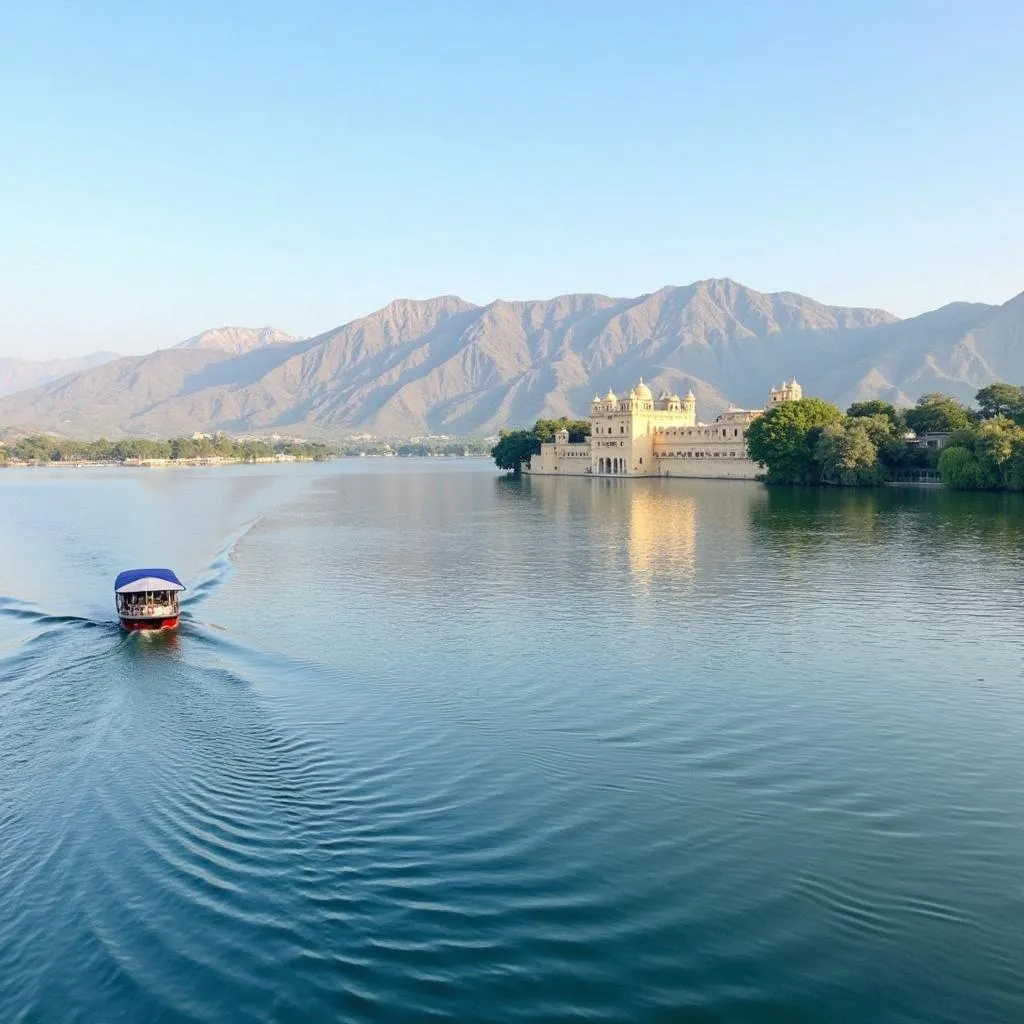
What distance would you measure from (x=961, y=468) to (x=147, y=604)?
63538 millimetres

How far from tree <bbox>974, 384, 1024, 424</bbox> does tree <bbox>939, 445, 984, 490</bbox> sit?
53.1 ft

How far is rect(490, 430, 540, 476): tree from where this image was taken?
127562mm

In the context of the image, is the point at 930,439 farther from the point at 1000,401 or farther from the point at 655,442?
the point at 655,442

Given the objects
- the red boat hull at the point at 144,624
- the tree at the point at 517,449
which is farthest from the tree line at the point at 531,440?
the red boat hull at the point at 144,624

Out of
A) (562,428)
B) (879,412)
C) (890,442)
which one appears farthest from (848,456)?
(562,428)

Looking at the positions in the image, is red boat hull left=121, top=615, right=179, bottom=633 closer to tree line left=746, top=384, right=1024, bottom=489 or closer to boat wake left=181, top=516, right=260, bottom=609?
boat wake left=181, top=516, right=260, bottom=609

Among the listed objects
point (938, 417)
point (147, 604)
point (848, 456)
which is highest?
point (938, 417)

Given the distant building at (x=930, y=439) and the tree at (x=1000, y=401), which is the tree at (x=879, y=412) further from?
the tree at (x=1000, y=401)

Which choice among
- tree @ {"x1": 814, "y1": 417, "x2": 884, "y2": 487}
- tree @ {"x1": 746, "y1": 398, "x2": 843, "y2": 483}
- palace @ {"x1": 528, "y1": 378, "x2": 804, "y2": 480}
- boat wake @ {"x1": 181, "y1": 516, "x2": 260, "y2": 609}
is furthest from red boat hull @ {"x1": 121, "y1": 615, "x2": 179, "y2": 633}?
palace @ {"x1": 528, "y1": 378, "x2": 804, "y2": 480}

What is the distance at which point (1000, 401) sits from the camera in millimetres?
84250

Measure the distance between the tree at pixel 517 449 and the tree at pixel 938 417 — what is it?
53171mm

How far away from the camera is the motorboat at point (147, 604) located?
82.7ft

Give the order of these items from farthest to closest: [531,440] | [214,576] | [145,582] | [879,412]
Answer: [531,440], [879,412], [214,576], [145,582]

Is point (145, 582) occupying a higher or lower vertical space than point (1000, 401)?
lower
